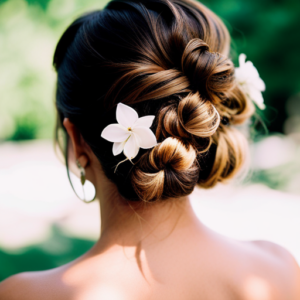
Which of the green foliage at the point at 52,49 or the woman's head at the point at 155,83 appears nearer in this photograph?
the woman's head at the point at 155,83

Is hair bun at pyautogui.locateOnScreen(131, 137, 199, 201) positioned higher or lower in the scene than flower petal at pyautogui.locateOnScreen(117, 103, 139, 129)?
lower

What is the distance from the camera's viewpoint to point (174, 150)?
887mm

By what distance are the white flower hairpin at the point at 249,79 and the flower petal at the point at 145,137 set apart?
0.49 m

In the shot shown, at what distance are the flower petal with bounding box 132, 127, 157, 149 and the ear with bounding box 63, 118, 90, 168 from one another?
0.27 m

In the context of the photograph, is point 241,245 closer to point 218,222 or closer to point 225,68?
point 225,68

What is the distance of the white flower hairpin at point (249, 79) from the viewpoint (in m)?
1.17

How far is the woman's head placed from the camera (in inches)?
35.4

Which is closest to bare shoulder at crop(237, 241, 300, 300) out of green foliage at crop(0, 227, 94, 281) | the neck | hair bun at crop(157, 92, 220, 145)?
the neck

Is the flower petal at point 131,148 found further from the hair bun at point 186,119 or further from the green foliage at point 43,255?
the green foliage at point 43,255

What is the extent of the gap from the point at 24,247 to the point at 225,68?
290cm

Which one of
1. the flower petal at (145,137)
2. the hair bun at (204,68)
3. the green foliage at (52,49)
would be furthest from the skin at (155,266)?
the green foliage at (52,49)

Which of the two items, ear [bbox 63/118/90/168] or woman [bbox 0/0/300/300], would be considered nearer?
woman [bbox 0/0/300/300]

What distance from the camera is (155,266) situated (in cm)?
93

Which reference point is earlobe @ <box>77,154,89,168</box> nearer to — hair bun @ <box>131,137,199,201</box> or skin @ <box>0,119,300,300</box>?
skin @ <box>0,119,300,300</box>
